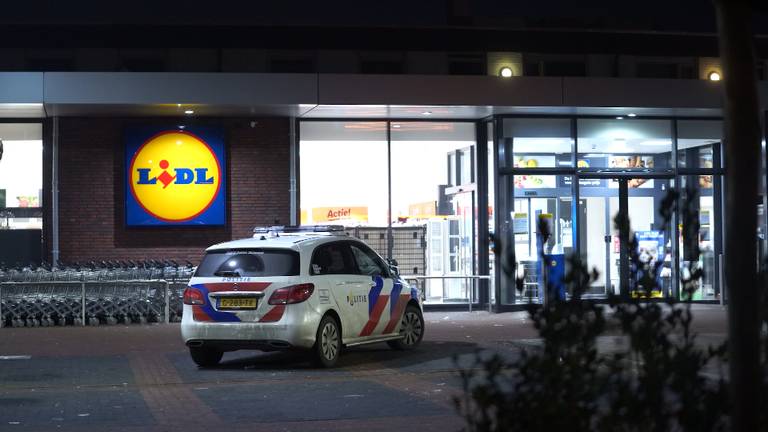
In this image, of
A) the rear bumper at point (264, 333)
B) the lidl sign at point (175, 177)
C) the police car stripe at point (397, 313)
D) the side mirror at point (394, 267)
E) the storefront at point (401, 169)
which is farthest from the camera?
the lidl sign at point (175, 177)

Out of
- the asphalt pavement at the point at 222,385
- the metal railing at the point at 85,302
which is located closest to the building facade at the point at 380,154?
the metal railing at the point at 85,302

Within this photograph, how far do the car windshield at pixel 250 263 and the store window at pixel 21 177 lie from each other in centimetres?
968

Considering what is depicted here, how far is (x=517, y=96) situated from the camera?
70.4 feet

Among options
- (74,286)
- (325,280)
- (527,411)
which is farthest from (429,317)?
(527,411)

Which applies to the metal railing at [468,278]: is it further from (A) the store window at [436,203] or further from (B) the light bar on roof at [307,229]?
(B) the light bar on roof at [307,229]

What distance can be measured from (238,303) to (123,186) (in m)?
9.87

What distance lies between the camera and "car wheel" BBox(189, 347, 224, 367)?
1355 centimetres

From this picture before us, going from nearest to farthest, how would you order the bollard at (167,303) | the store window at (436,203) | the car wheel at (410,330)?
the car wheel at (410,330)
the bollard at (167,303)
the store window at (436,203)

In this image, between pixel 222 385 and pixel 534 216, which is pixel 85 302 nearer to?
pixel 222 385

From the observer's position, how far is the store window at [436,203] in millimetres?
22906

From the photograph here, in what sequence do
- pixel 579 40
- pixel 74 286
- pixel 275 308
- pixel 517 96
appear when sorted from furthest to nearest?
pixel 579 40, pixel 517 96, pixel 74 286, pixel 275 308

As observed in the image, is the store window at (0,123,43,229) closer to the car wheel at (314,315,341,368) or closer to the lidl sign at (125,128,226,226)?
the lidl sign at (125,128,226,226)

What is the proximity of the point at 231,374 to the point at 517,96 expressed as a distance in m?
10.3

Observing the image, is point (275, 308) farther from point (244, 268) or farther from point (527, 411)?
point (527, 411)
